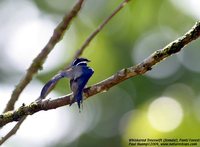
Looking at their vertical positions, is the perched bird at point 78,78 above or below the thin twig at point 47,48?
below

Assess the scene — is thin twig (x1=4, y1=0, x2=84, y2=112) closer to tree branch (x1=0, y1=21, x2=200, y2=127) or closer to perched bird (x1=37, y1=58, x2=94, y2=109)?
tree branch (x1=0, y1=21, x2=200, y2=127)

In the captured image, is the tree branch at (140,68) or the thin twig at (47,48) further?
the thin twig at (47,48)

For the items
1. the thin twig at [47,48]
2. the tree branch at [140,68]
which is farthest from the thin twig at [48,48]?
the tree branch at [140,68]

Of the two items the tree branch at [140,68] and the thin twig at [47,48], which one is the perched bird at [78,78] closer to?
the tree branch at [140,68]

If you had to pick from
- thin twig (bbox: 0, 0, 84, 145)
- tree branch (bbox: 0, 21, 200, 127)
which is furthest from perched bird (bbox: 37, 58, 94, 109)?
thin twig (bbox: 0, 0, 84, 145)

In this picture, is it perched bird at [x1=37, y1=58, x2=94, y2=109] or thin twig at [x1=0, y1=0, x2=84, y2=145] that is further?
thin twig at [x1=0, y1=0, x2=84, y2=145]

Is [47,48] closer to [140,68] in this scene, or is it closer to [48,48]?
[48,48]

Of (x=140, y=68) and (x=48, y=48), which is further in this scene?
(x=48, y=48)

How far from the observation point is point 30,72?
154 inches

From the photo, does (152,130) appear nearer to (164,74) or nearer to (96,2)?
(164,74)

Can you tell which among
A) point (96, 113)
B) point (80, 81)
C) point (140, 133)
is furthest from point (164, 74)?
point (80, 81)

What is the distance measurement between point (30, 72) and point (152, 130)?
453 cm

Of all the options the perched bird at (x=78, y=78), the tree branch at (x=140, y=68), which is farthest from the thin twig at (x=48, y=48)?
the perched bird at (x=78, y=78)

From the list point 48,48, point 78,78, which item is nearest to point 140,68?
point 78,78
